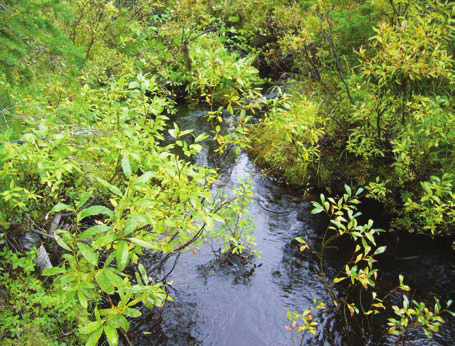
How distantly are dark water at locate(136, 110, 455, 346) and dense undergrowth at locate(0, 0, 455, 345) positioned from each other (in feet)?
1.17

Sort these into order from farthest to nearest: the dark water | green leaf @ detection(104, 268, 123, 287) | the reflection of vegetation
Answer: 1. the dark water
2. the reflection of vegetation
3. green leaf @ detection(104, 268, 123, 287)

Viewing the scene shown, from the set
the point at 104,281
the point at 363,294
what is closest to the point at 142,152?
the point at 104,281

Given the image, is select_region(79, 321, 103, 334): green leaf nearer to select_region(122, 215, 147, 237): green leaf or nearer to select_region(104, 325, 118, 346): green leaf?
select_region(104, 325, 118, 346): green leaf

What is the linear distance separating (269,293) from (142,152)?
7.77 ft

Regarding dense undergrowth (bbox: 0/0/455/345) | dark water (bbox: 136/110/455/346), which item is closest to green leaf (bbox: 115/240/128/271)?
dense undergrowth (bbox: 0/0/455/345)

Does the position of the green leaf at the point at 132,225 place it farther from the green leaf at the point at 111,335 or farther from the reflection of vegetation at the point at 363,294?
the reflection of vegetation at the point at 363,294

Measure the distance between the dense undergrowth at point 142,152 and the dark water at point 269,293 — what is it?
0.36 meters

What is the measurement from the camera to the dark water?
138 inches

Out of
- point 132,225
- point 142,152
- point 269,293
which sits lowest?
point 269,293

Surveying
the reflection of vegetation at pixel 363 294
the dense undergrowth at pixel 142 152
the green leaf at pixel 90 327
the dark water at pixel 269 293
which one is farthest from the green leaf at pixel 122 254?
the dark water at pixel 269 293

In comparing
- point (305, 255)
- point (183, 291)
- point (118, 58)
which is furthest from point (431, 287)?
point (118, 58)

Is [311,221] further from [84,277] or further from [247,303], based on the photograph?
[84,277]

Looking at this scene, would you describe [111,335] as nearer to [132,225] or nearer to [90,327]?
[90,327]

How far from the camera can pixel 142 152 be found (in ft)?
9.16
